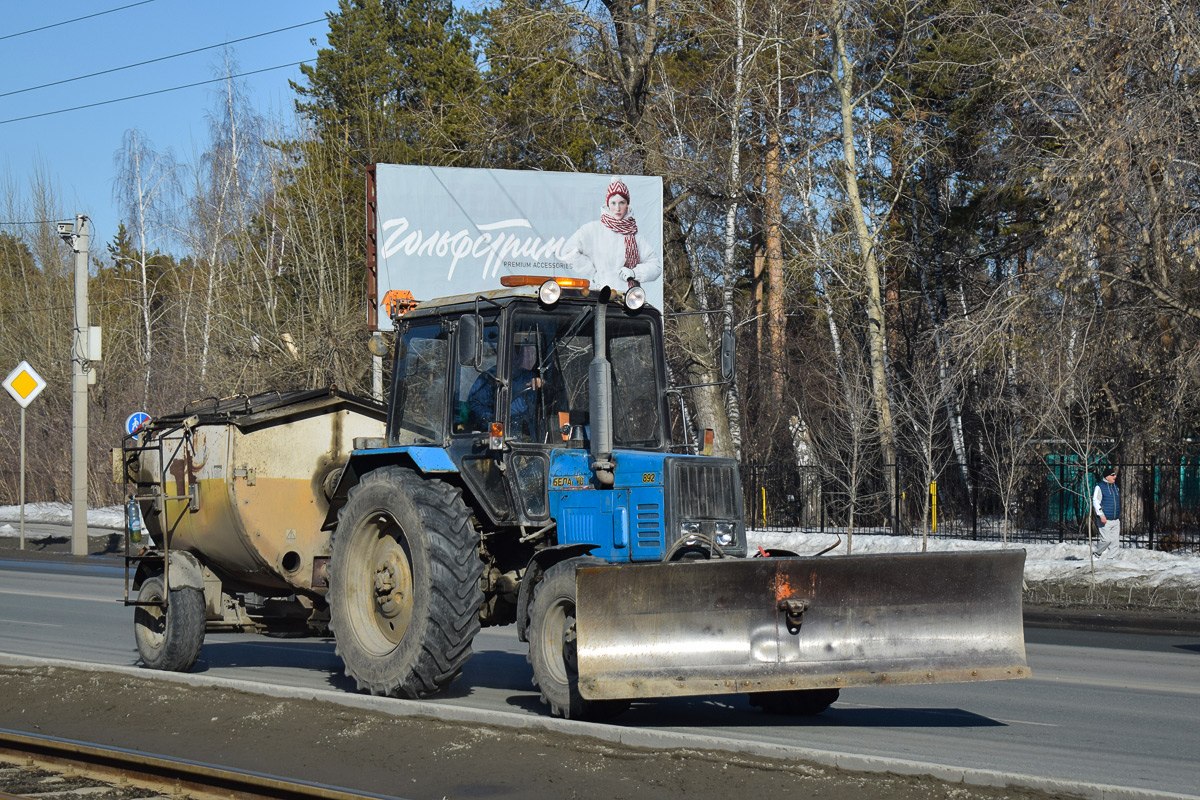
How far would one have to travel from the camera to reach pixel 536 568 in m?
8.67

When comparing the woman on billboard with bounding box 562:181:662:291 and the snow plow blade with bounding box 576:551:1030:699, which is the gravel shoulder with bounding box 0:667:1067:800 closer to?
the snow plow blade with bounding box 576:551:1030:699

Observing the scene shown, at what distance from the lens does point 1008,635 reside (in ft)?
27.4

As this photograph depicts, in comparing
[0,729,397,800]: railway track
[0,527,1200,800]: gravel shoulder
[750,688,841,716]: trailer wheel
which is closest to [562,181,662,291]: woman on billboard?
[0,527,1200,800]: gravel shoulder

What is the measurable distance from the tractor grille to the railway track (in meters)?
3.02

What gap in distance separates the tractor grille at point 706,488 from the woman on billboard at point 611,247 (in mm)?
17549

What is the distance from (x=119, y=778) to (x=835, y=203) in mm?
24010

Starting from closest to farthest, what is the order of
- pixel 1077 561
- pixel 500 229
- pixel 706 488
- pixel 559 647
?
pixel 559 647, pixel 706 488, pixel 1077 561, pixel 500 229

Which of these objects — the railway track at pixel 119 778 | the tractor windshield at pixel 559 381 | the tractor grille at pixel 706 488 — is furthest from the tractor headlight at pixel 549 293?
the railway track at pixel 119 778

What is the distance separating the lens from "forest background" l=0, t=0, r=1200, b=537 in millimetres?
21266

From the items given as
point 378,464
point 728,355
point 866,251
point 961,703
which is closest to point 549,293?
point 728,355

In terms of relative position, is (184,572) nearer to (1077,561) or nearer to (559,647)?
(559,647)

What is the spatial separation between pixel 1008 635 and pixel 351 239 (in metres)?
26.6

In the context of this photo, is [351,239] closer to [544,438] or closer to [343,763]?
[544,438]

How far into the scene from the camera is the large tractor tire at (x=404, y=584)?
8.80 meters
